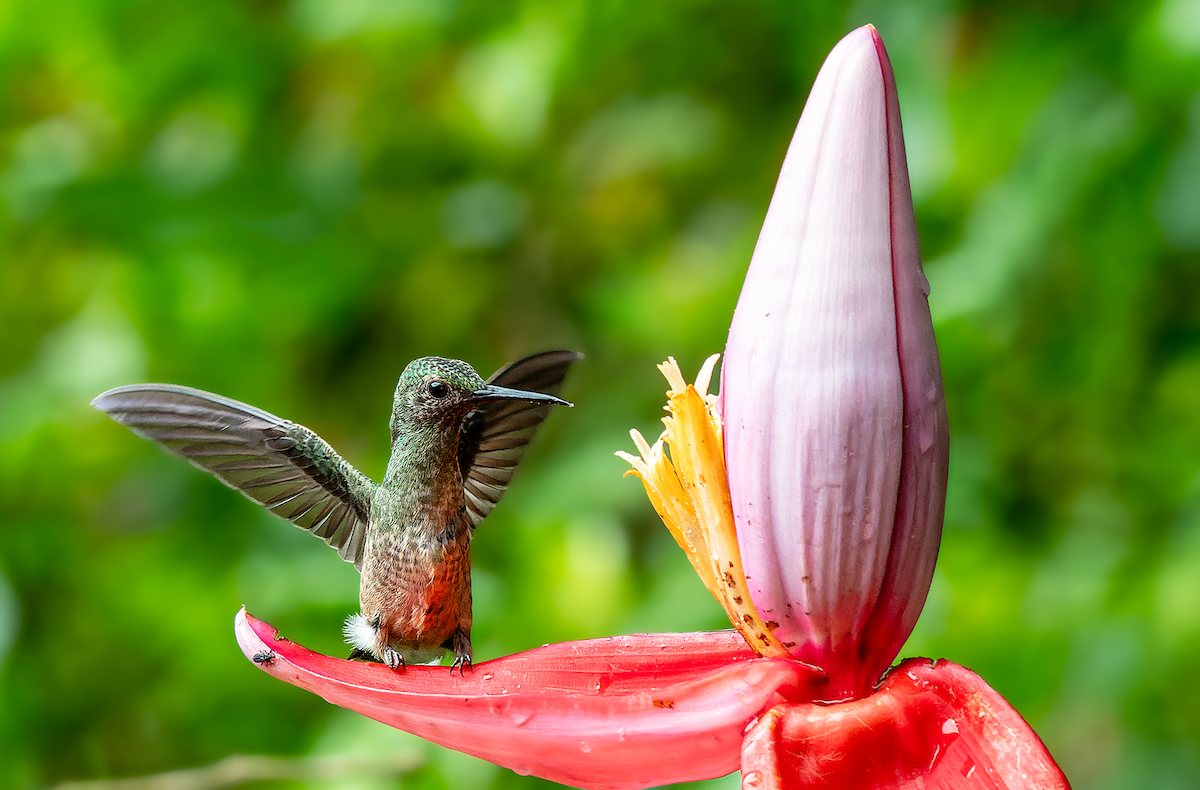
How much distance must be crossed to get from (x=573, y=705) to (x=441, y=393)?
0.21 meters

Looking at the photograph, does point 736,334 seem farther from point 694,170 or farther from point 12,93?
point 12,93

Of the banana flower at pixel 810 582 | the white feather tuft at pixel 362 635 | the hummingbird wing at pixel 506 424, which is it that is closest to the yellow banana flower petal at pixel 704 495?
the banana flower at pixel 810 582

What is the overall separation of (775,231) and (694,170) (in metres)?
1.64

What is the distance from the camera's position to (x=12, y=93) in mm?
2367

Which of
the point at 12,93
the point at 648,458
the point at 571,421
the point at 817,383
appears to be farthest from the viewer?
the point at 12,93

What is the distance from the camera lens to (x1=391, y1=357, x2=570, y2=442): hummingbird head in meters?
0.71

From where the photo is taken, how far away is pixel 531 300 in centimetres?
226

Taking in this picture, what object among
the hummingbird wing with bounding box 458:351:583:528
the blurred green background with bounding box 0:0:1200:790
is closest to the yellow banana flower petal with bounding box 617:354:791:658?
the hummingbird wing with bounding box 458:351:583:528

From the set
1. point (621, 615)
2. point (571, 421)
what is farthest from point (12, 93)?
point (621, 615)

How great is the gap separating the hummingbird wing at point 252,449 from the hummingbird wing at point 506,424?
0.09 meters

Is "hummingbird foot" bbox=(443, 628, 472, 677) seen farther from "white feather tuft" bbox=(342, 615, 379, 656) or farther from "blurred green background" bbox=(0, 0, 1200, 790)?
"blurred green background" bbox=(0, 0, 1200, 790)

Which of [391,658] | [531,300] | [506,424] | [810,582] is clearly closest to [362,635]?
[391,658]

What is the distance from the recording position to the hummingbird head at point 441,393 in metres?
0.71

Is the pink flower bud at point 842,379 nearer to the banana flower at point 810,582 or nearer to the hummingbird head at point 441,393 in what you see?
the banana flower at point 810,582
